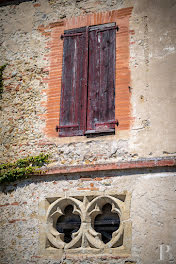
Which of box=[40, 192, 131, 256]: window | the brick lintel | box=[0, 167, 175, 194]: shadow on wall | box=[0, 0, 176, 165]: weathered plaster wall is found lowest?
box=[40, 192, 131, 256]: window

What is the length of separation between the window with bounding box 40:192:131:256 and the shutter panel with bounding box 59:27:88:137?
1.19m

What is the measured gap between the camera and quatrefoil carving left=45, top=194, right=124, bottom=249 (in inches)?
250

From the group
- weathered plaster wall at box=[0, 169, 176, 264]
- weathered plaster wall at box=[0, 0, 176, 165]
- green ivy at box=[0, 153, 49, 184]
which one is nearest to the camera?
weathered plaster wall at box=[0, 169, 176, 264]

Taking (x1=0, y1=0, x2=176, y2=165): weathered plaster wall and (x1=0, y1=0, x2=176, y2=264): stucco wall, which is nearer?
(x1=0, y1=0, x2=176, y2=264): stucco wall

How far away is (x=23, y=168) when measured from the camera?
281 inches

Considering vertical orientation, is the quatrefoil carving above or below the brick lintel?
below

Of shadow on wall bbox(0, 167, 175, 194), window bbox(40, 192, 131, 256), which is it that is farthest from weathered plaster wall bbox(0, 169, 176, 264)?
window bbox(40, 192, 131, 256)

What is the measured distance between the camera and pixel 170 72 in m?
6.94

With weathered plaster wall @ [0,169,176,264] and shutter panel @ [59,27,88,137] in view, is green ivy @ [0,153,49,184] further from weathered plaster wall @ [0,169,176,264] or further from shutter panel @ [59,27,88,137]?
shutter panel @ [59,27,88,137]

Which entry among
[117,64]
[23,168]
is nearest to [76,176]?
[23,168]

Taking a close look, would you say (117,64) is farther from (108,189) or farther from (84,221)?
(84,221)

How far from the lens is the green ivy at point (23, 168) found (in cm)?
709

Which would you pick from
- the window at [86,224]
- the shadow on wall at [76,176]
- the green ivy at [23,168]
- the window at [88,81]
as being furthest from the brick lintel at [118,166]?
the window at [88,81]

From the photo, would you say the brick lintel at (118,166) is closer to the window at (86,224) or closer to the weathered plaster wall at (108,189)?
the weathered plaster wall at (108,189)
